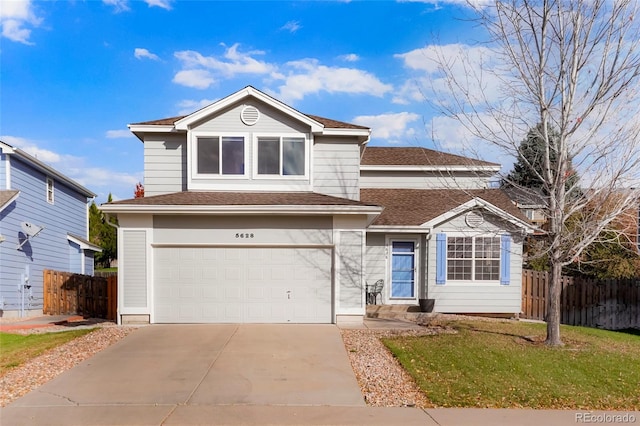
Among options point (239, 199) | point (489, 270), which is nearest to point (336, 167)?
point (239, 199)

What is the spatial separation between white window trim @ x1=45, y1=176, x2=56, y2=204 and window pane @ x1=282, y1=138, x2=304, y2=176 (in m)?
11.4

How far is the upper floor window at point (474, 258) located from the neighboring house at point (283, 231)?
34 mm

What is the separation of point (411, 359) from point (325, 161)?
24.2ft

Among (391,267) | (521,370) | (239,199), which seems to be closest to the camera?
(521,370)

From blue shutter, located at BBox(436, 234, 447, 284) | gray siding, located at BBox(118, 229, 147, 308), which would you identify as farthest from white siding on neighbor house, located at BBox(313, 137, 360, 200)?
gray siding, located at BBox(118, 229, 147, 308)

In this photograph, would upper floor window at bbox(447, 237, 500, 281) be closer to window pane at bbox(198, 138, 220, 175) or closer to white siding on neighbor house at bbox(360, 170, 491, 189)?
white siding on neighbor house at bbox(360, 170, 491, 189)

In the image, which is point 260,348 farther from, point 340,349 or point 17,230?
point 17,230

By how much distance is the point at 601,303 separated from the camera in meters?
15.8

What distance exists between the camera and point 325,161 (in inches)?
566

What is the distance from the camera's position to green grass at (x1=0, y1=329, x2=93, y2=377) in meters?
8.90

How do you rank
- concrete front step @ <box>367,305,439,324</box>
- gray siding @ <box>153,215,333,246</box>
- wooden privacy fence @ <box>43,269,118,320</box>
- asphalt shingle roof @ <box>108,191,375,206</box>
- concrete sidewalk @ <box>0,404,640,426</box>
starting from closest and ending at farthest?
concrete sidewalk @ <box>0,404,640,426</box> → asphalt shingle roof @ <box>108,191,375,206</box> → gray siding @ <box>153,215,333,246</box> → concrete front step @ <box>367,305,439,324</box> → wooden privacy fence @ <box>43,269,118,320</box>

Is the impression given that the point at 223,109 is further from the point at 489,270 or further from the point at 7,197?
the point at 489,270

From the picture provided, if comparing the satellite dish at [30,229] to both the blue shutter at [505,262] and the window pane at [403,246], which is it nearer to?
the window pane at [403,246]

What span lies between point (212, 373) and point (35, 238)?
13.5 meters
